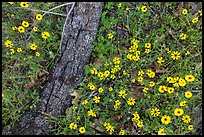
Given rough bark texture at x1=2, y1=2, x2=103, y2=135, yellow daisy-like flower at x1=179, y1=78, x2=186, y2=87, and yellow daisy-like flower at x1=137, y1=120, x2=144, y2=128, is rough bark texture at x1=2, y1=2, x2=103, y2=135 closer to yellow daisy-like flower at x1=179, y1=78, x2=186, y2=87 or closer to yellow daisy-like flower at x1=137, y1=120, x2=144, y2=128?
yellow daisy-like flower at x1=137, y1=120, x2=144, y2=128

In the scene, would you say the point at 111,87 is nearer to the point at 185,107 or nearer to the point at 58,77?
the point at 58,77

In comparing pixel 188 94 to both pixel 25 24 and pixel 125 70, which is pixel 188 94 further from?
pixel 25 24

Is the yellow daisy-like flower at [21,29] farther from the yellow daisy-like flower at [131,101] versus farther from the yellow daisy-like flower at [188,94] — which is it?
the yellow daisy-like flower at [188,94]

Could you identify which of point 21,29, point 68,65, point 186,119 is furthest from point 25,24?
point 186,119

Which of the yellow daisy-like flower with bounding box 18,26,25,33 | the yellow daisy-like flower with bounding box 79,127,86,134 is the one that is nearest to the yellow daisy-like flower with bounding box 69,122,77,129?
the yellow daisy-like flower with bounding box 79,127,86,134

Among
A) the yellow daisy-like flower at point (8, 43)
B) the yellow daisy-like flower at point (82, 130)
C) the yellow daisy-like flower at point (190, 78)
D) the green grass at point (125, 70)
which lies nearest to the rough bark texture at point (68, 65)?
the green grass at point (125, 70)

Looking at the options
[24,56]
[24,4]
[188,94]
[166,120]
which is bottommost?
[166,120]
